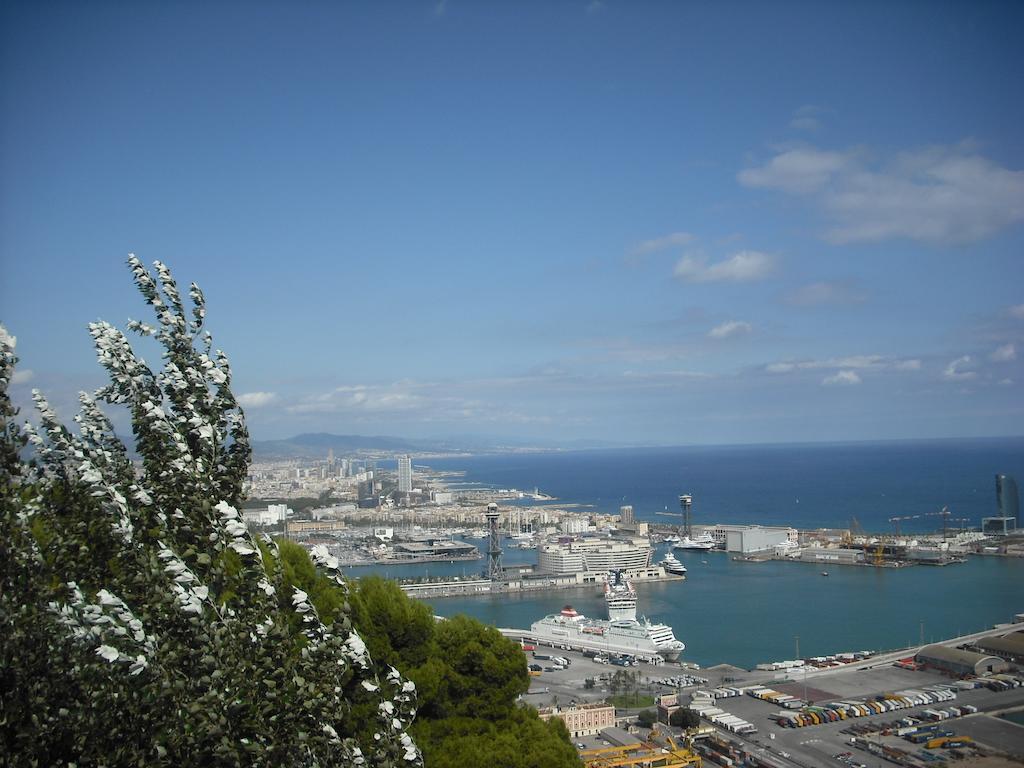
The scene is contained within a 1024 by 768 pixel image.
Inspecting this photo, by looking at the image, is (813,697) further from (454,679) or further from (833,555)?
(833,555)

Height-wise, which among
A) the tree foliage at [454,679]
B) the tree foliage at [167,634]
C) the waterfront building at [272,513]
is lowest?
the waterfront building at [272,513]

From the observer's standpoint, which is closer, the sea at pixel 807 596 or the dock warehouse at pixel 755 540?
the sea at pixel 807 596

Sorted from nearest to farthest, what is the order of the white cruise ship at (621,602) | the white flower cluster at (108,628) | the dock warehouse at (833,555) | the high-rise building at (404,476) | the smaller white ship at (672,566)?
1. the white flower cluster at (108,628)
2. the white cruise ship at (621,602)
3. the smaller white ship at (672,566)
4. the dock warehouse at (833,555)
5. the high-rise building at (404,476)

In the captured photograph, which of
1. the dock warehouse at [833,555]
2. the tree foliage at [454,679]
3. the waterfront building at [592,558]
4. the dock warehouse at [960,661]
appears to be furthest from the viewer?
the dock warehouse at [833,555]

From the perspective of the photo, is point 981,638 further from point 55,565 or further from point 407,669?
point 55,565

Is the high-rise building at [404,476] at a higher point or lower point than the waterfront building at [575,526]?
higher

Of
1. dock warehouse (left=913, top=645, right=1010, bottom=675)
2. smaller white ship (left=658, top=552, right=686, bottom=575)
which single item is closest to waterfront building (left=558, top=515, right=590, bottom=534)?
smaller white ship (left=658, top=552, right=686, bottom=575)

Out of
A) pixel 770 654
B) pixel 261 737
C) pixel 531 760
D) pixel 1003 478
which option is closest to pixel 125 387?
pixel 261 737

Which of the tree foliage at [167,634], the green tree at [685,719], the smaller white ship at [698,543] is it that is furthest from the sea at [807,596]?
the tree foliage at [167,634]

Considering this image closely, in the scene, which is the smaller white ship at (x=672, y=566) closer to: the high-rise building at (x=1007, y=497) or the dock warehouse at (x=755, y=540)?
the dock warehouse at (x=755, y=540)
